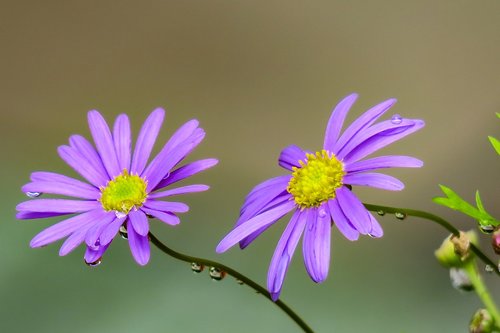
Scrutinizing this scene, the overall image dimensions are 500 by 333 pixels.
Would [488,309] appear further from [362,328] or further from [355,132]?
[362,328]

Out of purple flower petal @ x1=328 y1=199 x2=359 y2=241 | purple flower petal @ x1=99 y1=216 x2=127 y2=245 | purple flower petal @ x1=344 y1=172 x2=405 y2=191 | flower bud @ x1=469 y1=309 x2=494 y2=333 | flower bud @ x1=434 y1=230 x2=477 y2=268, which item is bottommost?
flower bud @ x1=469 y1=309 x2=494 y2=333

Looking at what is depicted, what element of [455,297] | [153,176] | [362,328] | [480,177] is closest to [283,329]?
[362,328]

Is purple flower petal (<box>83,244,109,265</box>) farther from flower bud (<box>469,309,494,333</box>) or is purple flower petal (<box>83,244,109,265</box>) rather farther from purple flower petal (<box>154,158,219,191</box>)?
flower bud (<box>469,309,494,333</box>)

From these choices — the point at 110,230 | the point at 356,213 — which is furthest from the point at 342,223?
the point at 110,230

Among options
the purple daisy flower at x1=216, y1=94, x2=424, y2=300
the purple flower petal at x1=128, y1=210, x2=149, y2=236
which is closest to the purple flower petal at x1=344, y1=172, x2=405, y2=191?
the purple daisy flower at x1=216, y1=94, x2=424, y2=300

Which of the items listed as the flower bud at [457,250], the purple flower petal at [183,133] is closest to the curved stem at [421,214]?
the flower bud at [457,250]

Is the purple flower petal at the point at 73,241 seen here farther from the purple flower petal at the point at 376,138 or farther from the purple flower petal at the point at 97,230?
the purple flower petal at the point at 376,138
